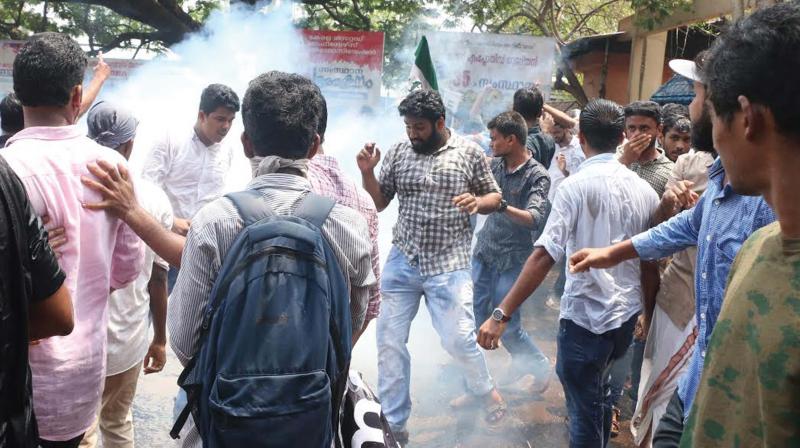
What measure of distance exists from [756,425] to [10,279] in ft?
5.05

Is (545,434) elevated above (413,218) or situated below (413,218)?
below

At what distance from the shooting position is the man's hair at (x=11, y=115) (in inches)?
146

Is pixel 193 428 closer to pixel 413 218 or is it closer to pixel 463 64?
pixel 413 218

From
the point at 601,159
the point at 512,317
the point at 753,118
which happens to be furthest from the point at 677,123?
the point at 753,118

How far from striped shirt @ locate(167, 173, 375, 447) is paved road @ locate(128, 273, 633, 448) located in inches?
86.1

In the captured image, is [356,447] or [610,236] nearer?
[356,447]

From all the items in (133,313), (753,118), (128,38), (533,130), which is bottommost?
(133,313)

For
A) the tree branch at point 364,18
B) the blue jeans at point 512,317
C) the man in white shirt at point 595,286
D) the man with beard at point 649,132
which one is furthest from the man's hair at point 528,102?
the tree branch at point 364,18

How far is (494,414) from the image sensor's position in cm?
431

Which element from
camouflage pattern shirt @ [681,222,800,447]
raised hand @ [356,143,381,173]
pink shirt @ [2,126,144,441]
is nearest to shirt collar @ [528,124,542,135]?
raised hand @ [356,143,381,173]

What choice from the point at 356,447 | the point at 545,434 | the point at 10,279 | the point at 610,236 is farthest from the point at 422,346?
the point at 10,279

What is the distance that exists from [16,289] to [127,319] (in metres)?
1.36

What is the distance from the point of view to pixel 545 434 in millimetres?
4227

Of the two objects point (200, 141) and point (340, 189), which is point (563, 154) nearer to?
point (200, 141)
